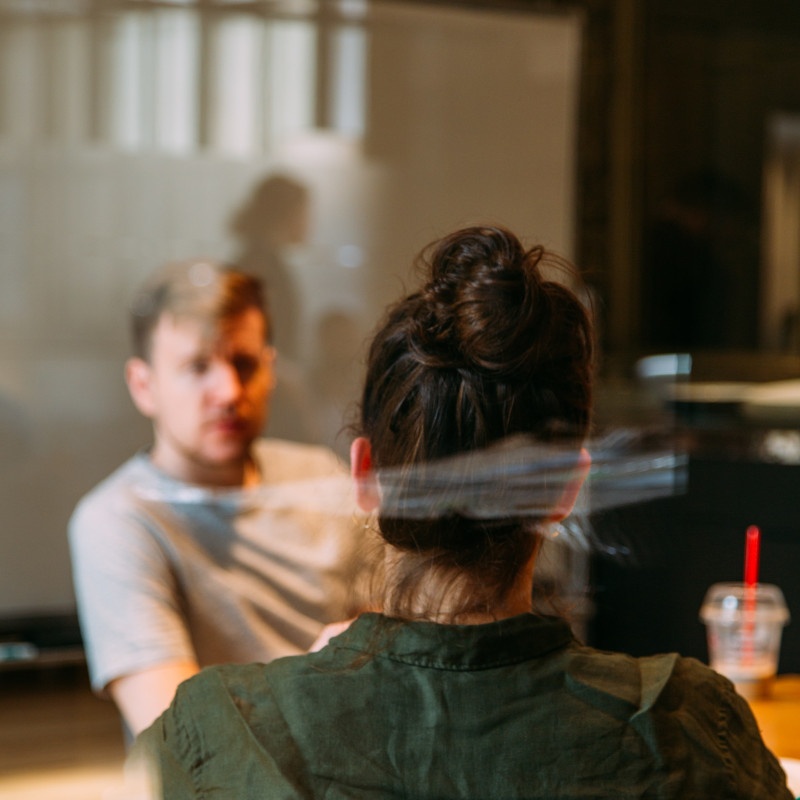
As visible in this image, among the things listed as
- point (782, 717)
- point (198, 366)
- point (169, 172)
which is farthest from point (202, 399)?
point (169, 172)

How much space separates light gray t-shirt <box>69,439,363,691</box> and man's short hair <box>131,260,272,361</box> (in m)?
0.21

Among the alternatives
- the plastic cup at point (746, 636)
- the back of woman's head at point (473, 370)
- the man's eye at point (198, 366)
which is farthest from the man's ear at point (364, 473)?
the man's eye at point (198, 366)

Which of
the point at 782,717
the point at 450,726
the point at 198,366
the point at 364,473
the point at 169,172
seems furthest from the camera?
the point at 169,172

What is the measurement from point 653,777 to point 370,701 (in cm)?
19

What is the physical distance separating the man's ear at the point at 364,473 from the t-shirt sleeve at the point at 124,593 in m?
0.47

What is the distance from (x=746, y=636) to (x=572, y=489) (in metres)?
0.55

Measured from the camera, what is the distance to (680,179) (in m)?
Result: 3.30

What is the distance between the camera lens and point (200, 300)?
1.71m

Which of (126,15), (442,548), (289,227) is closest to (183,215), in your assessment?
(289,227)

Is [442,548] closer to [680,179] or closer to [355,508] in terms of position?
[355,508]

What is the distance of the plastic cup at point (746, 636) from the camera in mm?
1364

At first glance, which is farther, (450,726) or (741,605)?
(741,605)

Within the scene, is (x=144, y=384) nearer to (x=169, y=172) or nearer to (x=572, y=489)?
(x=572, y=489)

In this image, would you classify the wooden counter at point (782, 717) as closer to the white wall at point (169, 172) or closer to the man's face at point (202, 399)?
the man's face at point (202, 399)
